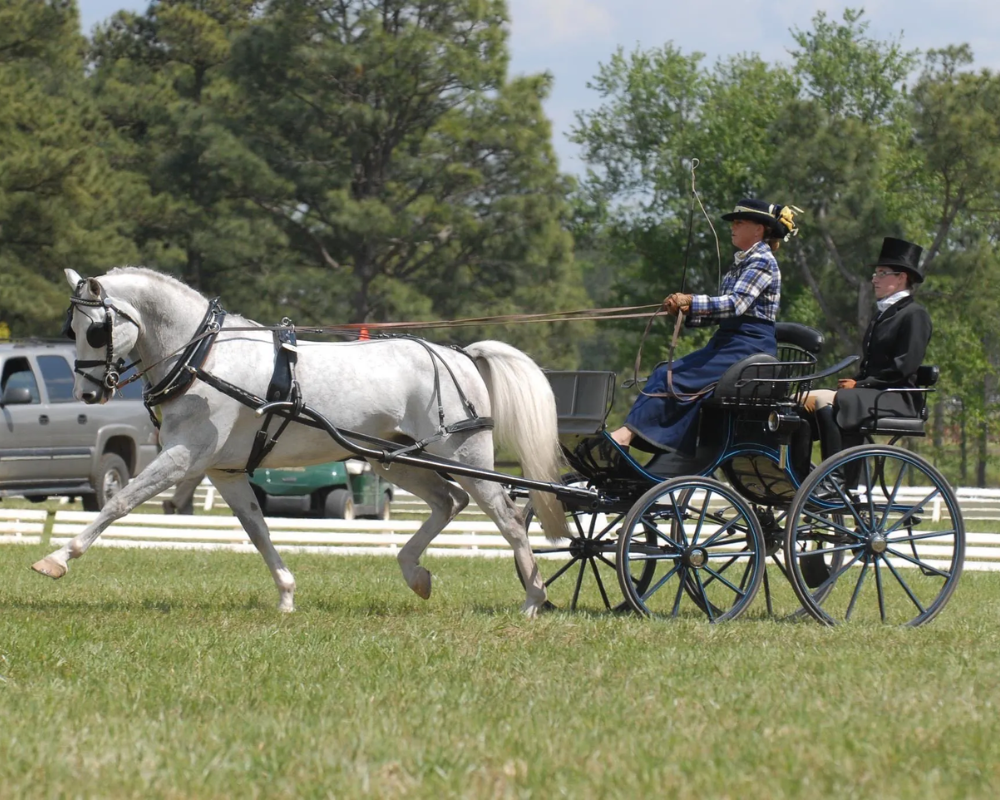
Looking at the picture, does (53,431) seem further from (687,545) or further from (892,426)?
(892,426)

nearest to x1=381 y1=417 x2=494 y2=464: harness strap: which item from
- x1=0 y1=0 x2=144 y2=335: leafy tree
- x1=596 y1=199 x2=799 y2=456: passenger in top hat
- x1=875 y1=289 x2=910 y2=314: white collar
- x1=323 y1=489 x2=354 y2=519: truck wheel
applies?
x1=596 y1=199 x2=799 y2=456: passenger in top hat

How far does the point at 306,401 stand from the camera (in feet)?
29.3

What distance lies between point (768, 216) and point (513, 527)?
2.48 meters

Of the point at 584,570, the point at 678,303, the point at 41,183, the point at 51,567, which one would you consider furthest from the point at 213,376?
the point at 41,183

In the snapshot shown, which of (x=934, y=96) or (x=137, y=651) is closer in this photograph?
(x=137, y=651)

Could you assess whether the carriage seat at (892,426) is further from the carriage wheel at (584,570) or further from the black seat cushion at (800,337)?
the carriage wheel at (584,570)

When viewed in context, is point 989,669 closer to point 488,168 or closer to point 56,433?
point 56,433

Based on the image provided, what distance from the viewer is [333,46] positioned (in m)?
36.1

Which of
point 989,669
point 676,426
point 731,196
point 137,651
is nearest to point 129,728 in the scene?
point 137,651

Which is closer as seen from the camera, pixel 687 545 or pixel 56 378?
pixel 687 545

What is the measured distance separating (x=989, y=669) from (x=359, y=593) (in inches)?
212

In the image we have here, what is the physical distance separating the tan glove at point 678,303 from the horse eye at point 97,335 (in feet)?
10.5

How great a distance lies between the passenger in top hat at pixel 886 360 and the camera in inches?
336

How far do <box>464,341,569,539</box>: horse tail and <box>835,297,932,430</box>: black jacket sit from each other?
1.75 metres
